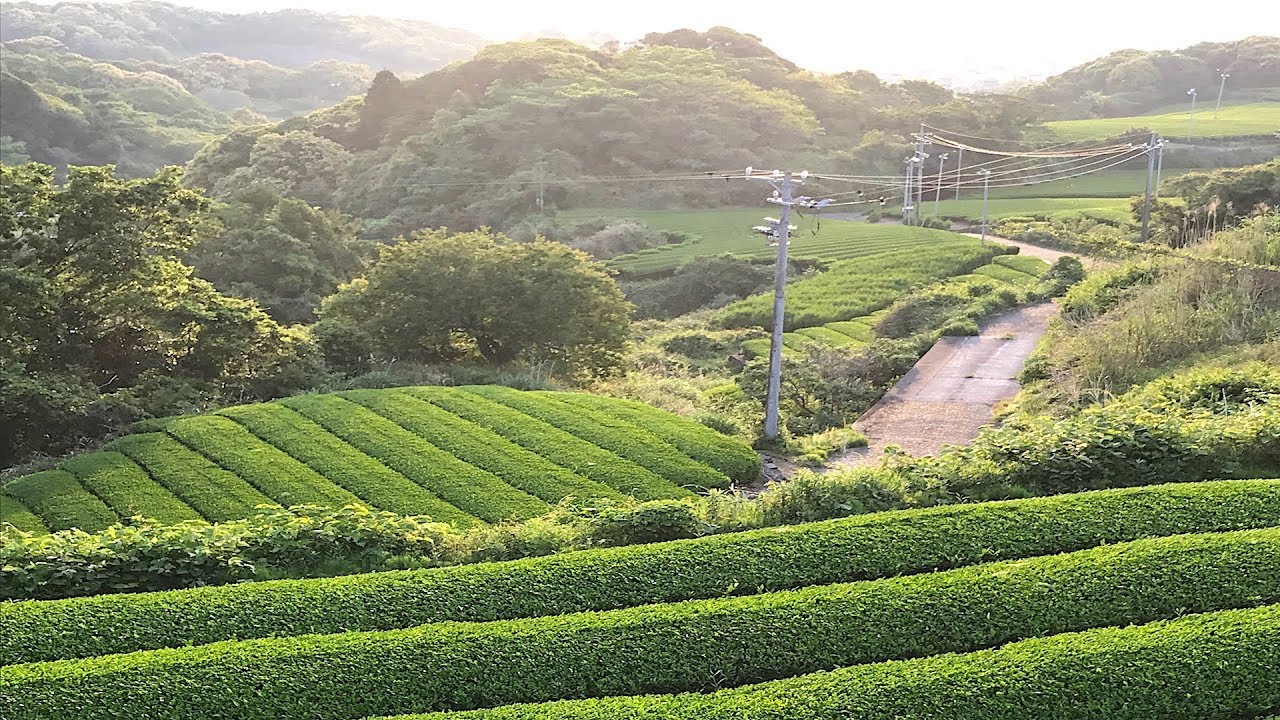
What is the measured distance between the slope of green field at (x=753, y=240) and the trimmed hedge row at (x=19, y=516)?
91.5 feet

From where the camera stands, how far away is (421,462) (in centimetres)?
1449

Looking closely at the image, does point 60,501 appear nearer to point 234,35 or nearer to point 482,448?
point 482,448

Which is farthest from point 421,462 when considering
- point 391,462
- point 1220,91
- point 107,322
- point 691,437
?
point 1220,91

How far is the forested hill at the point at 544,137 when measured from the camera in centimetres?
5584

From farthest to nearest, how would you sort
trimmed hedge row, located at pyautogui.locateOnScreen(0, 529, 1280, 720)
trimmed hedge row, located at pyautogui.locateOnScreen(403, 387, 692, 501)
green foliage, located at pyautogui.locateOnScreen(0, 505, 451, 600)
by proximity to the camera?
1. trimmed hedge row, located at pyautogui.locateOnScreen(403, 387, 692, 501)
2. green foliage, located at pyautogui.locateOnScreen(0, 505, 451, 600)
3. trimmed hedge row, located at pyautogui.locateOnScreen(0, 529, 1280, 720)

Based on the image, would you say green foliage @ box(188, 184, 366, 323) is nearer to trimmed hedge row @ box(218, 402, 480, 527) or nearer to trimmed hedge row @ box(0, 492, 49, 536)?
trimmed hedge row @ box(218, 402, 480, 527)

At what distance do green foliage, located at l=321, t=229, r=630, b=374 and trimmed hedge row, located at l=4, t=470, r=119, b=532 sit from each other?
9425 mm

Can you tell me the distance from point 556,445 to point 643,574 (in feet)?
21.6

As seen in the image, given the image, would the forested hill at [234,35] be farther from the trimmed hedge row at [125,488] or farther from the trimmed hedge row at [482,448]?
the trimmed hedge row at [125,488]

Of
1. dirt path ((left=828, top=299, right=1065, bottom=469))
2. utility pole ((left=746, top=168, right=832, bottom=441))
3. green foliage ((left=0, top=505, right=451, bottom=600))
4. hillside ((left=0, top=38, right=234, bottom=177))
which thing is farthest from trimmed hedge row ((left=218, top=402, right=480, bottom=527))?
hillside ((left=0, top=38, right=234, bottom=177))

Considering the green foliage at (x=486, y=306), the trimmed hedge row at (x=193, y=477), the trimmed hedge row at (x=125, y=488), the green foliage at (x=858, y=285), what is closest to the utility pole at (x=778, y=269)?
the green foliage at (x=486, y=306)

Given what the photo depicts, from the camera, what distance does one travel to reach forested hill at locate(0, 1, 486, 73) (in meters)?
124

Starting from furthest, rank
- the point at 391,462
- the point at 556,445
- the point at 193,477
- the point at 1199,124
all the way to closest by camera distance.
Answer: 1. the point at 1199,124
2. the point at 556,445
3. the point at 391,462
4. the point at 193,477

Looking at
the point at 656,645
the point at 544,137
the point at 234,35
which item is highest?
the point at 234,35
